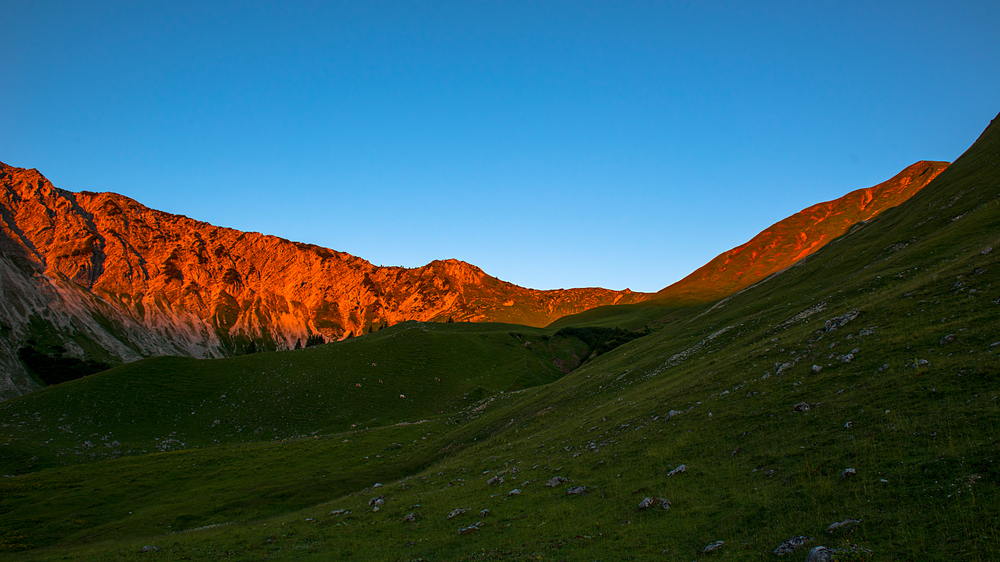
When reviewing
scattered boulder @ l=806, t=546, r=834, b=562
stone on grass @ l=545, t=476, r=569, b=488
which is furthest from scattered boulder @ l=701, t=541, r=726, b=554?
stone on grass @ l=545, t=476, r=569, b=488

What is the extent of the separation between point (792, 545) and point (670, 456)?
9.20 m

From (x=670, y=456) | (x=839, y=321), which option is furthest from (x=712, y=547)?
(x=839, y=321)

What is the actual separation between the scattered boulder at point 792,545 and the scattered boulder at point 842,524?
56cm

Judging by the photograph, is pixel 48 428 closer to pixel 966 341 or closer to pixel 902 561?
pixel 902 561

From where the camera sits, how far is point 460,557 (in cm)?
1648

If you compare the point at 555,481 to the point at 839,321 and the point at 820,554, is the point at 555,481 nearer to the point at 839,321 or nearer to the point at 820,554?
the point at 820,554

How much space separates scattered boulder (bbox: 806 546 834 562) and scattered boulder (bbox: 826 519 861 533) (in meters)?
1.30

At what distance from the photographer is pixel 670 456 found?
66.8 ft

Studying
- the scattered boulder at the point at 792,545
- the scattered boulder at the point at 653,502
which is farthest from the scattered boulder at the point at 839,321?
the scattered boulder at the point at 792,545

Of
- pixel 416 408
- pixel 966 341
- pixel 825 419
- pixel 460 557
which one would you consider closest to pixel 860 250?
pixel 966 341

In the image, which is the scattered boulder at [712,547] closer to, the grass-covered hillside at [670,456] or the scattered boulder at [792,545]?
the grass-covered hillside at [670,456]

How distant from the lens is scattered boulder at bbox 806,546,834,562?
10023 millimetres

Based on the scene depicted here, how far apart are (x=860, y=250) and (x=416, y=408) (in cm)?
6269

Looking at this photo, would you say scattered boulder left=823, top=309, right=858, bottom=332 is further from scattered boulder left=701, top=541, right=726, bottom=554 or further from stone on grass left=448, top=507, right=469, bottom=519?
stone on grass left=448, top=507, right=469, bottom=519
